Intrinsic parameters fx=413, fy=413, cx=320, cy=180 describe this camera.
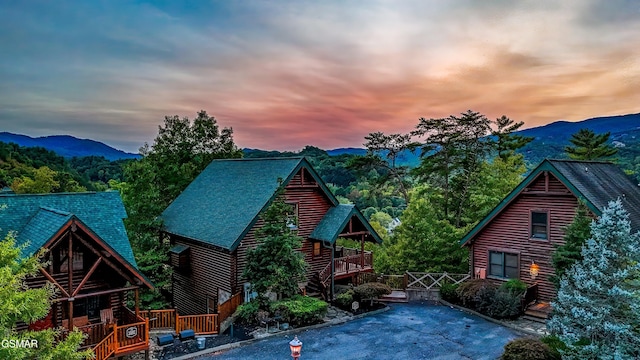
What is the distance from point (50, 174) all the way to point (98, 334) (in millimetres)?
38713

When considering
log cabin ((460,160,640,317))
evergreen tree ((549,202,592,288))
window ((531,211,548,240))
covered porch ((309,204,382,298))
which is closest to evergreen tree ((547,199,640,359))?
evergreen tree ((549,202,592,288))

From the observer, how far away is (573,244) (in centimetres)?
1622

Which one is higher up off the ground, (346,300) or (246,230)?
(246,230)

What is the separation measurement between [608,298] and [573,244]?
17.6ft

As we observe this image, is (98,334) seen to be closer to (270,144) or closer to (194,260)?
(194,260)

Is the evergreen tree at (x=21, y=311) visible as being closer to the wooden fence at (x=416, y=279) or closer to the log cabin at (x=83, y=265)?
the log cabin at (x=83, y=265)

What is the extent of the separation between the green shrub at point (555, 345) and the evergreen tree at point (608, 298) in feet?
2.21

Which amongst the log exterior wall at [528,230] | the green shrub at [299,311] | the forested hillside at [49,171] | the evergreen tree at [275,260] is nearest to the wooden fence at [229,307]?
the evergreen tree at [275,260]

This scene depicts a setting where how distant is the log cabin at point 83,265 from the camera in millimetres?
12750

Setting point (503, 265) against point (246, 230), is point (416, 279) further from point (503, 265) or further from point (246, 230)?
point (246, 230)

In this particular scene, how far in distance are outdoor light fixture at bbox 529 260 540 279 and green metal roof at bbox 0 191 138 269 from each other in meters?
17.6

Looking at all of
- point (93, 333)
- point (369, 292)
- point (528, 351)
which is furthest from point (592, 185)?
point (93, 333)

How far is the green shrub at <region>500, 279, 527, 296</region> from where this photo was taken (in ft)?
62.0

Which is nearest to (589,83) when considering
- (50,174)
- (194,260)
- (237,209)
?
(237,209)
